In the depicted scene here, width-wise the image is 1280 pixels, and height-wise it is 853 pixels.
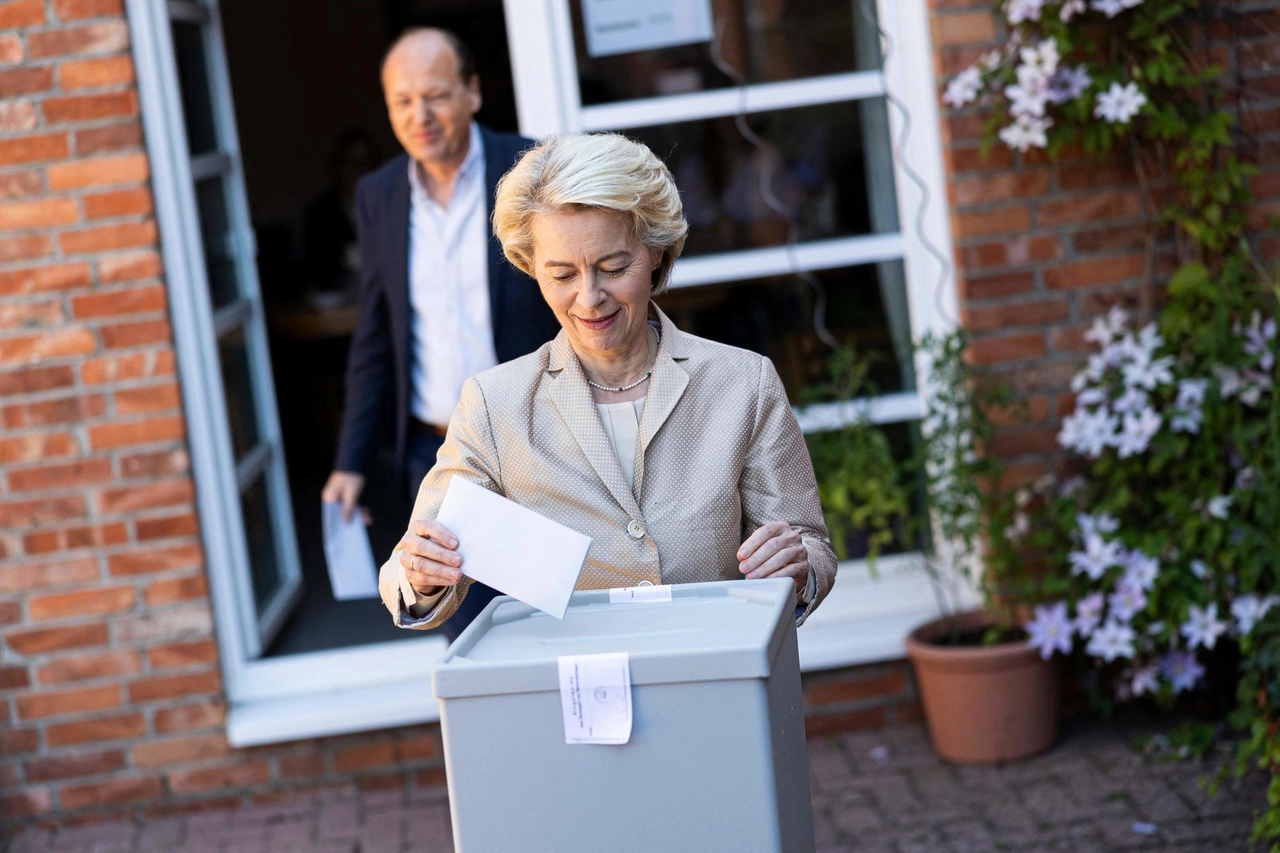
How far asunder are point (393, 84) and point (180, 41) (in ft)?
4.07

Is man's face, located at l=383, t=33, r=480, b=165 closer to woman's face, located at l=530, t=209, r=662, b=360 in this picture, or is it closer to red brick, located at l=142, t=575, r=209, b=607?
woman's face, located at l=530, t=209, r=662, b=360

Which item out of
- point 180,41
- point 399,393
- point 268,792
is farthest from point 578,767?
point 180,41

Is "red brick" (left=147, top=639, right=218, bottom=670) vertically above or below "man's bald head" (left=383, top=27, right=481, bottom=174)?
below

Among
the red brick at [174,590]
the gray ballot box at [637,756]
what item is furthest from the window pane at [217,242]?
the gray ballot box at [637,756]

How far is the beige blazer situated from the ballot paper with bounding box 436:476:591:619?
0.26 m

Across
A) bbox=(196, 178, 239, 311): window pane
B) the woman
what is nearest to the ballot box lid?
the woman

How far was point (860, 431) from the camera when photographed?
3762 mm

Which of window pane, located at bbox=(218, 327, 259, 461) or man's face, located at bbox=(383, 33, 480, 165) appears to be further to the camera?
window pane, located at bbox=(218, 327, 259, 461)

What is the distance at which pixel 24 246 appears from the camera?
11.7 feet

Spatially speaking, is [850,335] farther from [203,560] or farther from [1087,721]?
[203,560]

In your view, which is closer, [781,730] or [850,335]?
[781,730]

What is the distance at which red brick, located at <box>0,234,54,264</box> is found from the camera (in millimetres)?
3562

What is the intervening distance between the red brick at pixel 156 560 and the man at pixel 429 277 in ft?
2.13

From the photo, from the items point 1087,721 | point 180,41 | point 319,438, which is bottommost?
point 1087,721
